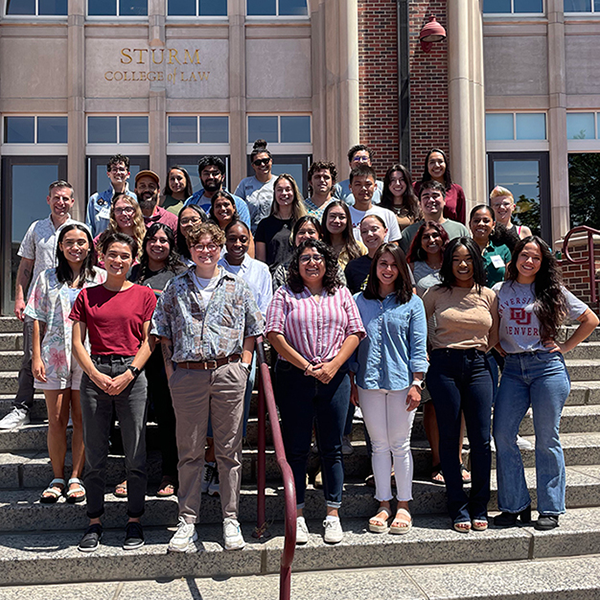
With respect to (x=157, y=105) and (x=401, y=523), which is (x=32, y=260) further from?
(x=157, y=105)

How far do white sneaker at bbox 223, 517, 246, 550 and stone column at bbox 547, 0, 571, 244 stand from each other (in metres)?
10.2

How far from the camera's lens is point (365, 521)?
14.9ft

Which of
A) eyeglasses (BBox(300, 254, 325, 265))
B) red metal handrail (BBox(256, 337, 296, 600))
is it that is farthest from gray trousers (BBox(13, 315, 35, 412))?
eyeglasses (BBox(300, 254, 325, 265))

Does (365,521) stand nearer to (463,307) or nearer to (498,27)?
(463,307)

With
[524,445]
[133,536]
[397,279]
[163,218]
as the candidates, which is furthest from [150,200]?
[524,445]

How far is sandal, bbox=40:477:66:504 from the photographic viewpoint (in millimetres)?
4422

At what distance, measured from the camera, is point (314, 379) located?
4.20m

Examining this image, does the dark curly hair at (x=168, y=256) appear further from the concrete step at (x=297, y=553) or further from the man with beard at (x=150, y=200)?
the concrete step at (x=297, y=553)

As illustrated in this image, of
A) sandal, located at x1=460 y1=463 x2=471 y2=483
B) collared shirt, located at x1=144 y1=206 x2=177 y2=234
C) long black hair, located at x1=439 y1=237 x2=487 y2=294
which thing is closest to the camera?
long black hair, located at x1=439 y1=237 x2=487 y2=294

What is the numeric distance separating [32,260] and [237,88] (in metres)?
7.58

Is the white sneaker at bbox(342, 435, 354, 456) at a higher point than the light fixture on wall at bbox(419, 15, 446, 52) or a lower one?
lower

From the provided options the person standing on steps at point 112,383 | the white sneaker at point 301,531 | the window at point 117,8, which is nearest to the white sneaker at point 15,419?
the person standing on steps at point 112,383

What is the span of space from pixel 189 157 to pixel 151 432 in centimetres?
833

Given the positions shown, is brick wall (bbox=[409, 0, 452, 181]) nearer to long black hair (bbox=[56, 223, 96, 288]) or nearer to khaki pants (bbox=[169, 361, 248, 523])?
long black hair (bbox=[56, 223, 96, 288])
